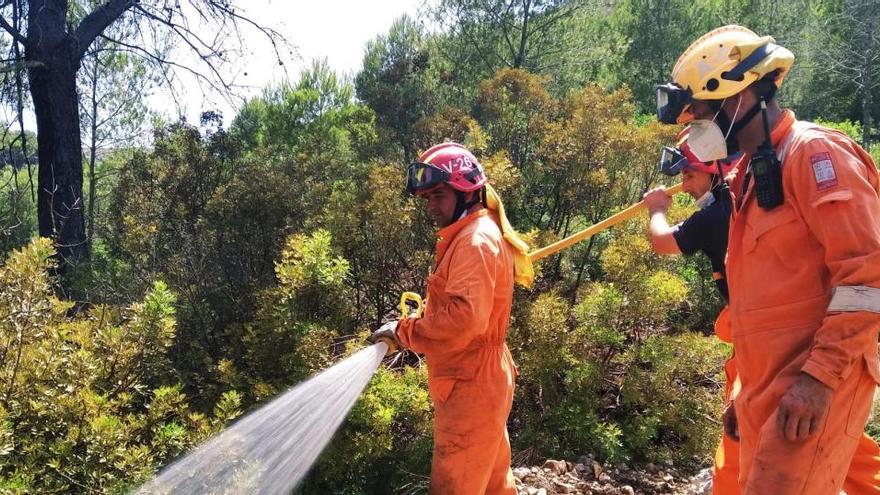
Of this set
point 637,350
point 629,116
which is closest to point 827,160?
point 637,350

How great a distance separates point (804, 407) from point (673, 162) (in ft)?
5.88

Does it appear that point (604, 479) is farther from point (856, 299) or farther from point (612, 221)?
point (856, 299)

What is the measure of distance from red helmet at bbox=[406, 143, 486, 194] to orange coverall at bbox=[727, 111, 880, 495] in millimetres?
1304

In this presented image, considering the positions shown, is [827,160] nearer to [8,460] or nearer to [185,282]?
[8,460]

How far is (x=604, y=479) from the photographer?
4.67m

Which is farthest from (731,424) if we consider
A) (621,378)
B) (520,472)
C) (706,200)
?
(621,378)

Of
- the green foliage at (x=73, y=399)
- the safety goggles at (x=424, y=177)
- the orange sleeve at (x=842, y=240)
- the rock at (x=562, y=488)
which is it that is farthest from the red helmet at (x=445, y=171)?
the rock at (x=562, y=488)

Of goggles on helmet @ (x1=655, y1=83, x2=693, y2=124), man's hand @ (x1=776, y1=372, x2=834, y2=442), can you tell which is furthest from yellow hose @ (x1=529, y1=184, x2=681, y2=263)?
man's hand @ (x1=776, y1=372, x2=834, y2=442)

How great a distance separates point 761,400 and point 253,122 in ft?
36.4

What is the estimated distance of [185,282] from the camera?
6484mm

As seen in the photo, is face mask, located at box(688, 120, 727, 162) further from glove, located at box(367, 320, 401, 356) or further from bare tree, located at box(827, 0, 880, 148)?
bare tree, located at box(827, 0, 880, 148)

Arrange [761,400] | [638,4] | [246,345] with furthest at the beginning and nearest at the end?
[638,4] < [246,345] < [761,400]

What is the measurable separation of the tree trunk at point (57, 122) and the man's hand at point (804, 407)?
7445 millimetres

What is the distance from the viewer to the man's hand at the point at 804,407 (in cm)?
181
